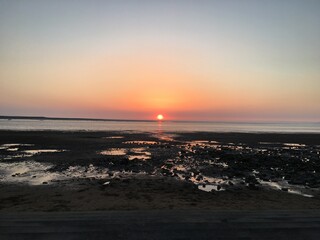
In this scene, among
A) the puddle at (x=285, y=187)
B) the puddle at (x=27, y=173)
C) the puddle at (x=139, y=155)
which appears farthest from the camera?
the puddle at (x=139, y=155)

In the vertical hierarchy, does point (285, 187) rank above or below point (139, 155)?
above

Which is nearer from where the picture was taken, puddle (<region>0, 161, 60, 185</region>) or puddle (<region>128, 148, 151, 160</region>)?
puddle (<region>0, 161, 60, 185</region>)

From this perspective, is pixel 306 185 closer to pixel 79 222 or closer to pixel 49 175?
pixel 79 222

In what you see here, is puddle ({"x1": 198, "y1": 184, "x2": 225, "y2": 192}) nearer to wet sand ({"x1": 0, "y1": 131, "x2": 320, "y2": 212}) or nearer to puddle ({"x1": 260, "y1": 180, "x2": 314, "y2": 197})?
wet sand ({"x1": 0, "y1": 131, "x2": 320, "y2": 212})

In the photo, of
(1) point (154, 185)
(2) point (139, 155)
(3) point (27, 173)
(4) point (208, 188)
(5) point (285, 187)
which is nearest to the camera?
(4) point (208, 188)

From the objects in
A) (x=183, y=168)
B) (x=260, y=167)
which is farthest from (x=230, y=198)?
(x=260, y=167)

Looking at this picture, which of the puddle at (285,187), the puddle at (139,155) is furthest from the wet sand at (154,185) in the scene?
the puddle at (139,155)

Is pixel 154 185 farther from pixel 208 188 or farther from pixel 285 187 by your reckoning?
pixel 285 187

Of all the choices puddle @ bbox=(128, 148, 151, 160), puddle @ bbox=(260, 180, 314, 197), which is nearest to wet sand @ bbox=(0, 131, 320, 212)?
puddle @ bbox=(260, 180, 314, 197)

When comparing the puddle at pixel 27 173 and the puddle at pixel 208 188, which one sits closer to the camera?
the puddle at pixel 208 188

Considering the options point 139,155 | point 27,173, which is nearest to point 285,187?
point 27,173

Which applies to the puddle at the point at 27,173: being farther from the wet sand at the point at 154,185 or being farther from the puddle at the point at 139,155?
the puddle at the point at 139,155

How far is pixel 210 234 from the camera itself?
6.79 metres

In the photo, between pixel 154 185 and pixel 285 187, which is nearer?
pixel 154 185
